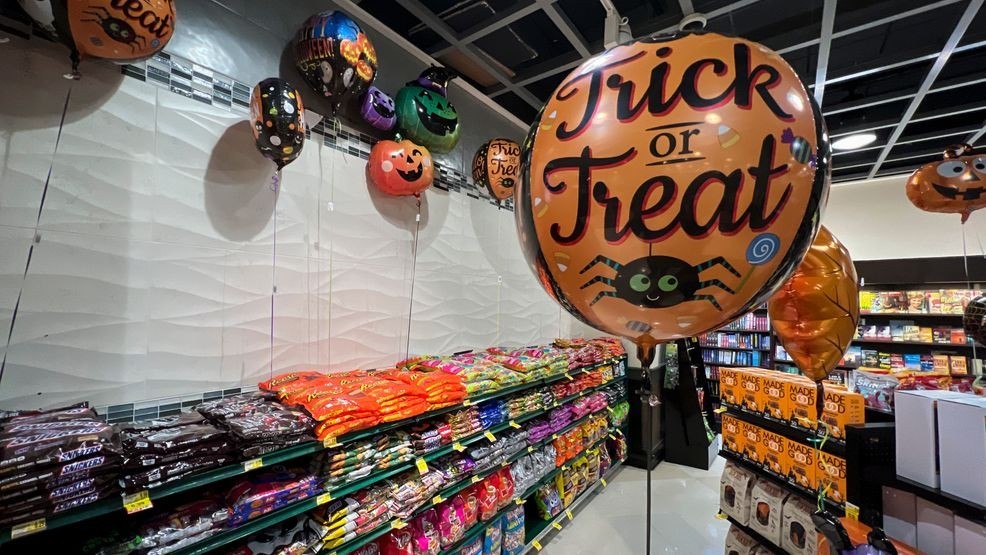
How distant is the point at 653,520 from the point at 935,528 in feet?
7.82

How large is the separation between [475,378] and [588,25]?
8.50 feet

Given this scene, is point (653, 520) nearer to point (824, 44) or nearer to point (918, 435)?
point (918, 435)

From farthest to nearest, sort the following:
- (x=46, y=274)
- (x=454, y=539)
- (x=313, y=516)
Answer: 1. (x=454, y=539)
2. (x=313, y=516)
3. (x=46, y=274)

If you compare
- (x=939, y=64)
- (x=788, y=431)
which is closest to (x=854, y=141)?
(x=939, y=64)

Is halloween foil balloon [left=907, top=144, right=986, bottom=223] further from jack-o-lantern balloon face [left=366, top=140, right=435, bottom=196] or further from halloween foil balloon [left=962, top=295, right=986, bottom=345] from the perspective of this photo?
jack-o-lantern balloon face [left=366, top=140, right=435, bottom=196]

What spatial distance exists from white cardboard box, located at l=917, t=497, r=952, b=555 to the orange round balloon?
305cm

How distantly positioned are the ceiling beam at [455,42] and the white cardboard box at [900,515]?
132 inches

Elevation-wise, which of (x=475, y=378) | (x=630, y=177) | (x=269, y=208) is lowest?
(x=475, y=378)

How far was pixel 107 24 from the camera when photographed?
4.21ft

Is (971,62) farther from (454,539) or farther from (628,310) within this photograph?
(454,539)

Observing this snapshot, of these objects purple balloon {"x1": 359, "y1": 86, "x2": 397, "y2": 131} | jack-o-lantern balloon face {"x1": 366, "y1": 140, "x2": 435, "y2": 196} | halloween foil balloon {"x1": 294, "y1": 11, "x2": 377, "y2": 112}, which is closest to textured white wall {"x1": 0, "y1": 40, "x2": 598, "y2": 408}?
jack-o-lantern balloon face {"x1": 366, "y1": 140, "x2": 435, "y2": 196}

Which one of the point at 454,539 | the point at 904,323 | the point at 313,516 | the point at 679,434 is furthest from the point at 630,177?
the point at 904,323

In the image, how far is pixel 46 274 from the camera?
4.79 feet

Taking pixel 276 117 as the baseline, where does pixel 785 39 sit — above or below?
above
